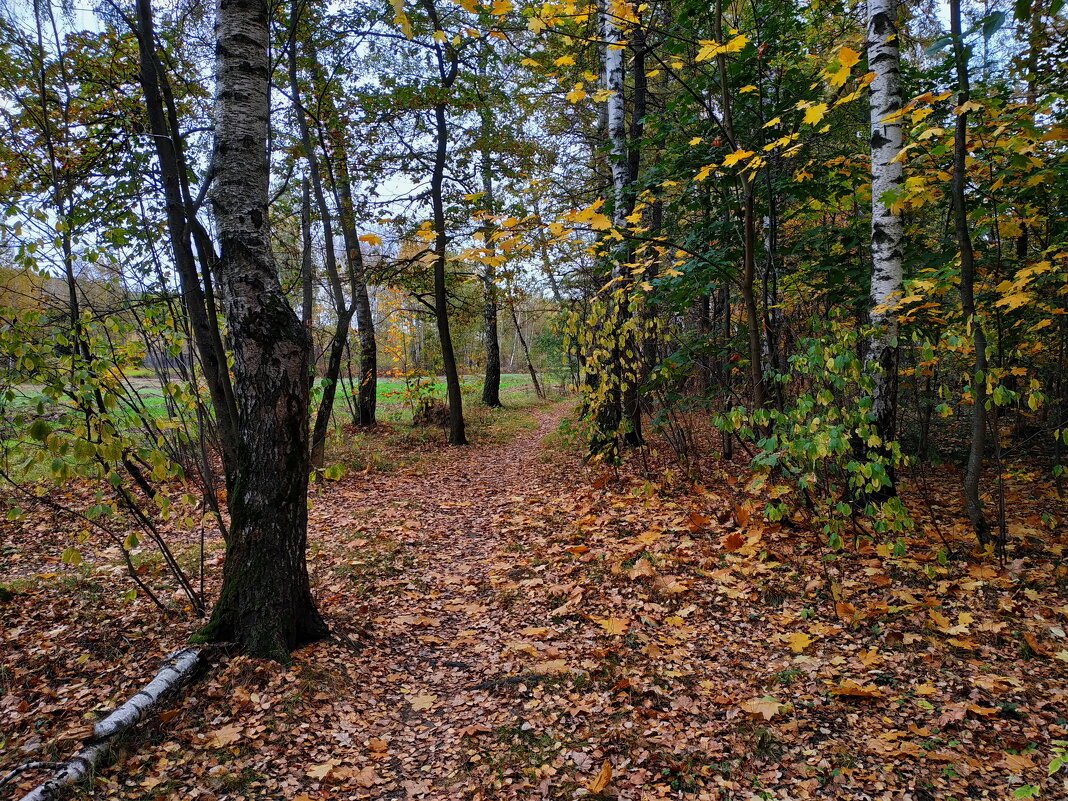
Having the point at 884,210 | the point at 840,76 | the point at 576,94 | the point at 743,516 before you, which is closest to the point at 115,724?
the point at 743,516

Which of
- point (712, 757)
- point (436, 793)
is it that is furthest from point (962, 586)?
point (436, 793)

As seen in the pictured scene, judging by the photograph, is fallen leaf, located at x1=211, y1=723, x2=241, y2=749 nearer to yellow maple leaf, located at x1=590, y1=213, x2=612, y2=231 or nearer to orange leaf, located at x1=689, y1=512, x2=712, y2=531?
yellow maple leaf, located at x1=590, y1=213, x2=612, y2=231

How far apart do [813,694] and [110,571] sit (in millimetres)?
5702

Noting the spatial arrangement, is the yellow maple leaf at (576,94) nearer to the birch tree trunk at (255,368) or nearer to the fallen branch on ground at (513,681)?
the birch tree trunk at (255,368)

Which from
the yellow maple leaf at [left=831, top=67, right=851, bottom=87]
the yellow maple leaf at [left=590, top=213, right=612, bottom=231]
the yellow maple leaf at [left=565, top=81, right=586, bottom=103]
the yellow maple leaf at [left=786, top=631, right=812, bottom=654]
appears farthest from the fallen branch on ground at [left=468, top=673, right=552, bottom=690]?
the yellow maple leaf at [left=565, top=81, right=586, bottom=103]

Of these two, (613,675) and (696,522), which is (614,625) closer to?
(613,675)

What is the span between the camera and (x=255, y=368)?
314cm

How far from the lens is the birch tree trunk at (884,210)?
421 centimetres

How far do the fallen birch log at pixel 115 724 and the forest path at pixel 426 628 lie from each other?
0.87 m

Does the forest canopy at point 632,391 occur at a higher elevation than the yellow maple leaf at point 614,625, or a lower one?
higher

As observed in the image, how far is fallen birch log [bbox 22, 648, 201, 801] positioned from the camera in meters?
2.24

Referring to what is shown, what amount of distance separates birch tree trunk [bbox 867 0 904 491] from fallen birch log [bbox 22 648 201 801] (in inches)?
201

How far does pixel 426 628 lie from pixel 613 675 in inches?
62.3

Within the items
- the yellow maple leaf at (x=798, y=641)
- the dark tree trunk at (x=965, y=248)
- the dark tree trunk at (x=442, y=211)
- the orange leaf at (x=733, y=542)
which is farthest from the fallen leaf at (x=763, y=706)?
the dark tree trunk at (x=442, y=211)
